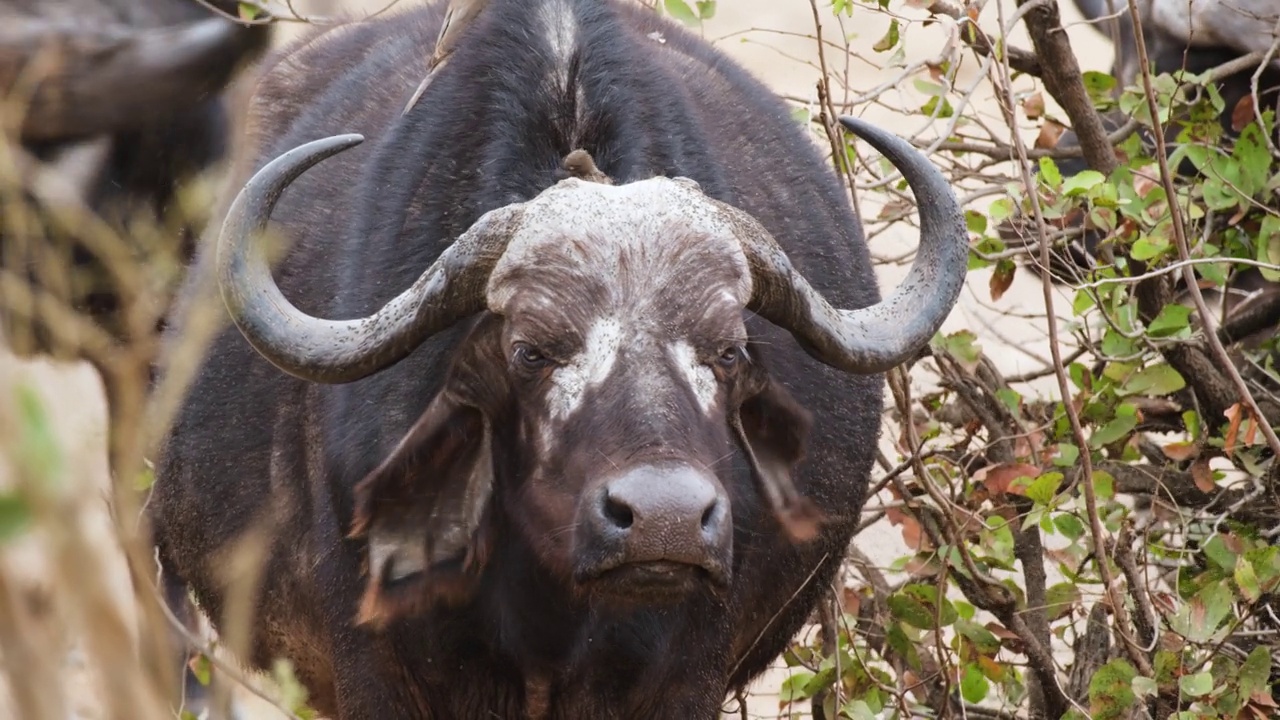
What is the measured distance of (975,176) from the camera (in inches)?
200

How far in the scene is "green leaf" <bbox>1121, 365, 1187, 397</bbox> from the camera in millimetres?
4527

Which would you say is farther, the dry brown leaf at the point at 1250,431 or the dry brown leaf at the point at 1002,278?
the dry brown leaf at the point at 1002,278

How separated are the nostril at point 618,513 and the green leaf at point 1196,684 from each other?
1.60 metres

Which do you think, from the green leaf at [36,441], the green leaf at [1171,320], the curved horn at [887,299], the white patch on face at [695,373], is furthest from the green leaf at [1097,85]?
the green leaf at [36,441]

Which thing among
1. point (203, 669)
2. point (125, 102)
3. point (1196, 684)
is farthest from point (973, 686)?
point (125, 102)

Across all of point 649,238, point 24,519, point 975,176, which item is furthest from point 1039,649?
point 24,519

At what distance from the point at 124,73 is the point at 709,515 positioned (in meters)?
3.99

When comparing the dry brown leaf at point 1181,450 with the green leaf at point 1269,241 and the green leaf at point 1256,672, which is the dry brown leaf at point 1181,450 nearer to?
the green leaf at point 1269,241

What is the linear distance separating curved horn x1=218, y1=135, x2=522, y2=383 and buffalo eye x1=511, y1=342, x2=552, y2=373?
14 cm

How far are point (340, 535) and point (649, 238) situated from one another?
3.05 feet

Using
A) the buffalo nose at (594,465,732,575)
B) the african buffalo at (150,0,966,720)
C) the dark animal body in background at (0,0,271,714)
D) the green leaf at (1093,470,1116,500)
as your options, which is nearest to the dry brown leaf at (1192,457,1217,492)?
the green leaf at (1093,470,1116,500)

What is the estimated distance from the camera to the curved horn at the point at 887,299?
3.56m

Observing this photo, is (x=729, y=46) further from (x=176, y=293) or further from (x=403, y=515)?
(x=403, y=515)

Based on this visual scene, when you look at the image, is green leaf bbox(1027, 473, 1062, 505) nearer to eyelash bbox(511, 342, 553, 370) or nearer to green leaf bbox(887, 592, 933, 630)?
green leaf bbox(887, 592, 933, 630)
